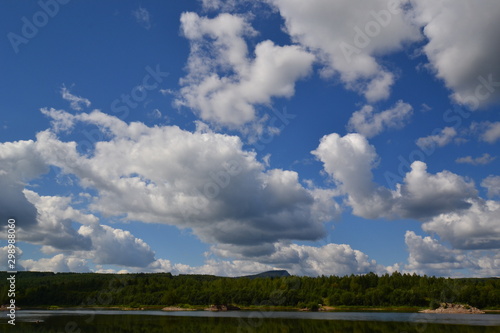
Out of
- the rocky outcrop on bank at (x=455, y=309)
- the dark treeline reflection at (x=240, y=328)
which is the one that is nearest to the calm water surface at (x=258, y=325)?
the dark treeline reflection at (x=240, y=328)

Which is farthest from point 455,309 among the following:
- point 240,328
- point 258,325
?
point 240,328

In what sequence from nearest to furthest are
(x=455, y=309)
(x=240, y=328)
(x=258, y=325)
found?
(x=240, y=328) → (x=258, y=325) → (x=455, y=309)

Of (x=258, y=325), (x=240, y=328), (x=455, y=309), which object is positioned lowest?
(x=455, y=309)

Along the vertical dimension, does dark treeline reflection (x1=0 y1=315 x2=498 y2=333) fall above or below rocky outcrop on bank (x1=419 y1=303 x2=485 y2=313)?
above

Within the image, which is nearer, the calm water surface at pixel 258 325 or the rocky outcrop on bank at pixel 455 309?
the calm water surface at pixel 258 325

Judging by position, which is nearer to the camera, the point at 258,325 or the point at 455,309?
the point at 258,325

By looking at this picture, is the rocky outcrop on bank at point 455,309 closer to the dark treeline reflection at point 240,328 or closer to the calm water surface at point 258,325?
the calm water surface at point 258,325

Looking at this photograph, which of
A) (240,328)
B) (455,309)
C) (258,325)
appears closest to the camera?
(240,328)

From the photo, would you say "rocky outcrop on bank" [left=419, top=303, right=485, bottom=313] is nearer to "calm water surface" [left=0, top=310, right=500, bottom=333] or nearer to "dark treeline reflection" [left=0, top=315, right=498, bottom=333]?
"calm water surface" [left=0, top=310, right=500, bottom=333]

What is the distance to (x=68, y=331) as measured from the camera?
7069cm

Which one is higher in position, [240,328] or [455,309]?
[240,328]

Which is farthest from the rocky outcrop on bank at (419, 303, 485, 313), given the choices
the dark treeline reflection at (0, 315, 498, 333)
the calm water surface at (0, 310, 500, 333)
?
the dark treeline reflection at (0, 315, 498, 333)

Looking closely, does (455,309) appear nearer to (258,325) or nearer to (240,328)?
(258,325)

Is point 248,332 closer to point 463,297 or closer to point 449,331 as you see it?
point 449,331
